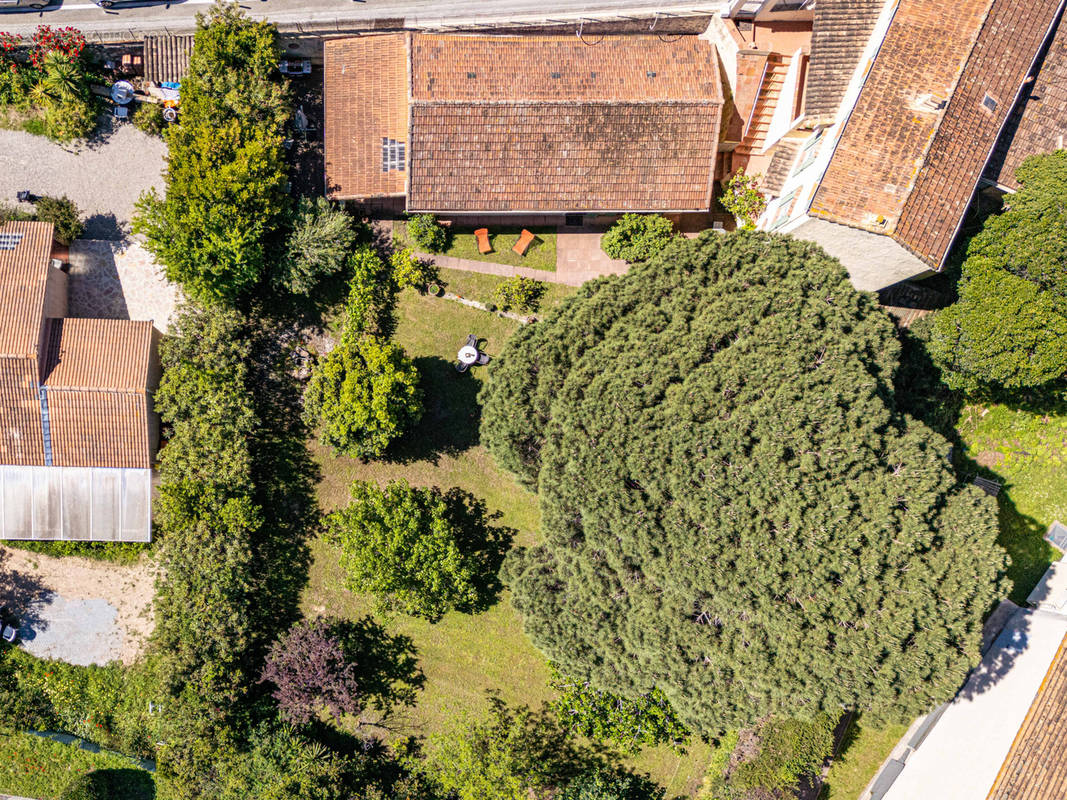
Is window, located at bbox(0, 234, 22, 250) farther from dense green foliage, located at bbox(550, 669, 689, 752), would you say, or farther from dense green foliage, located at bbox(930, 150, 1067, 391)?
dense green foliage, located at bbox(930, 150, 1067, 391)

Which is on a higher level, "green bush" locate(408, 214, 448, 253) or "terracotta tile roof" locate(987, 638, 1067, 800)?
"green bush" locate(408, 214, 448, 253)

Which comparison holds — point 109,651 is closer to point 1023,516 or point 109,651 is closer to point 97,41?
point 97,41

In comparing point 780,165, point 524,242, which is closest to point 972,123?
point 780,165

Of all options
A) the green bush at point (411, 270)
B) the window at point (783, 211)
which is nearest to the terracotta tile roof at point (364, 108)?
the green bush at point (411, 270)

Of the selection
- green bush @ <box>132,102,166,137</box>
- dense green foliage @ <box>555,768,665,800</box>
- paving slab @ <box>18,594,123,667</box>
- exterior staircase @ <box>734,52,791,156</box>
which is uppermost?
exterior staircase @ <box>734,52,791,156</box>

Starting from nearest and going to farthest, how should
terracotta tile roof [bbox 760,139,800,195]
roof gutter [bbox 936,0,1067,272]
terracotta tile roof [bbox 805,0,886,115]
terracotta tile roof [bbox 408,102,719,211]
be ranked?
1. roof gutter [bbox 936,0,1067,272]
2. terracotta tile roof [bbox 805,0,886,115]
3. terracotta tile roof [bbox 408,102,719,211]
4. terracotta tile roof [bbox 760,139,800,195]

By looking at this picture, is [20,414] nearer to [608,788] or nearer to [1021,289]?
[608,788]

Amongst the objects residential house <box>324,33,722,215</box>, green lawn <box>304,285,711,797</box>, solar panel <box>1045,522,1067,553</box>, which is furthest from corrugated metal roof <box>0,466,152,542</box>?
solar panel <box>1045,522,1067,553</box>
